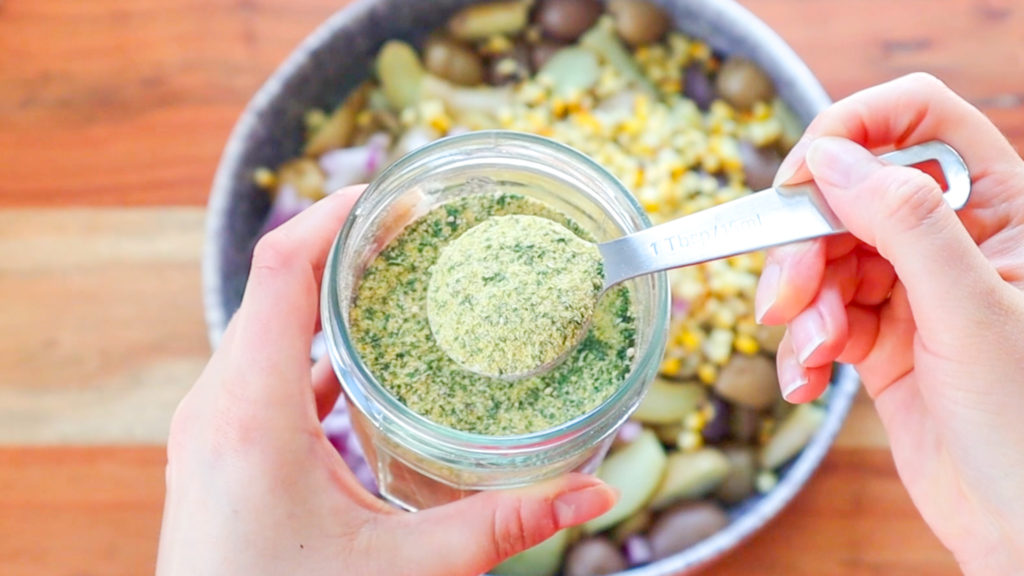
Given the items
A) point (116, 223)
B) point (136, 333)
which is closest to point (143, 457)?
point (136, 333)

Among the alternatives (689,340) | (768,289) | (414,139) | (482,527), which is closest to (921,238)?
(768,289)

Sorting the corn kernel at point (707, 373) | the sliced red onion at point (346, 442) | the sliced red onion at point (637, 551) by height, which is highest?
the corn kernel at point (707, 373)

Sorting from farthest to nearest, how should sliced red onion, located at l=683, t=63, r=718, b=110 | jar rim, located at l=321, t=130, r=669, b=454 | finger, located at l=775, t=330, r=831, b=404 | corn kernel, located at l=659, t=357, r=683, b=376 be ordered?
sliced red onion, located at l=683, t=63, r=718, b=110 → corn kernel, located at l=659, t=357, r=683, b=376 → finger, located at l=775, t=330, r=831, b=404 → jar rim, located at l=321, t=130, r=669, b=454

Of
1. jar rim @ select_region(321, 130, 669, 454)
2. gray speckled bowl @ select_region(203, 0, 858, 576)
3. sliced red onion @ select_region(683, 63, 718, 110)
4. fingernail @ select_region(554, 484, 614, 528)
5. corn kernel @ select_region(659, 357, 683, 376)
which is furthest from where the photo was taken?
sliced red onion @ select_region(683, 63, 718, 110)

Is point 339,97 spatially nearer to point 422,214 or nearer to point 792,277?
point 422,214

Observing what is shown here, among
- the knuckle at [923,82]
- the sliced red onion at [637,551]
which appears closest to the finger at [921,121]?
the knuckle at [923,82]

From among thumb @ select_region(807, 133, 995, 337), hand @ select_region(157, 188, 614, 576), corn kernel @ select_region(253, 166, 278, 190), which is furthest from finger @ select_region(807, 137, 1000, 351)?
corn kernel @ select_region(253, 166, 278, 190)

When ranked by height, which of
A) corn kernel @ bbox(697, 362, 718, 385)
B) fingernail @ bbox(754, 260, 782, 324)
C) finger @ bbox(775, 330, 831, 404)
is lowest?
corn kernel @ bbox(697, 362, 718, 385)

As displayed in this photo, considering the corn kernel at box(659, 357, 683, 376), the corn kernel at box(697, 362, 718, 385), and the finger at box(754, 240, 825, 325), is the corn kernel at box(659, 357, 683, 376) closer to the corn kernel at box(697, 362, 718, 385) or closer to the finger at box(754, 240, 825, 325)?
the corn kernel at box(697, 362, 718, 385)

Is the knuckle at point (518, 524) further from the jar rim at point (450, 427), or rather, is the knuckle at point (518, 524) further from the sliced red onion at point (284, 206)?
the sliced red onion at point (284, 206)
